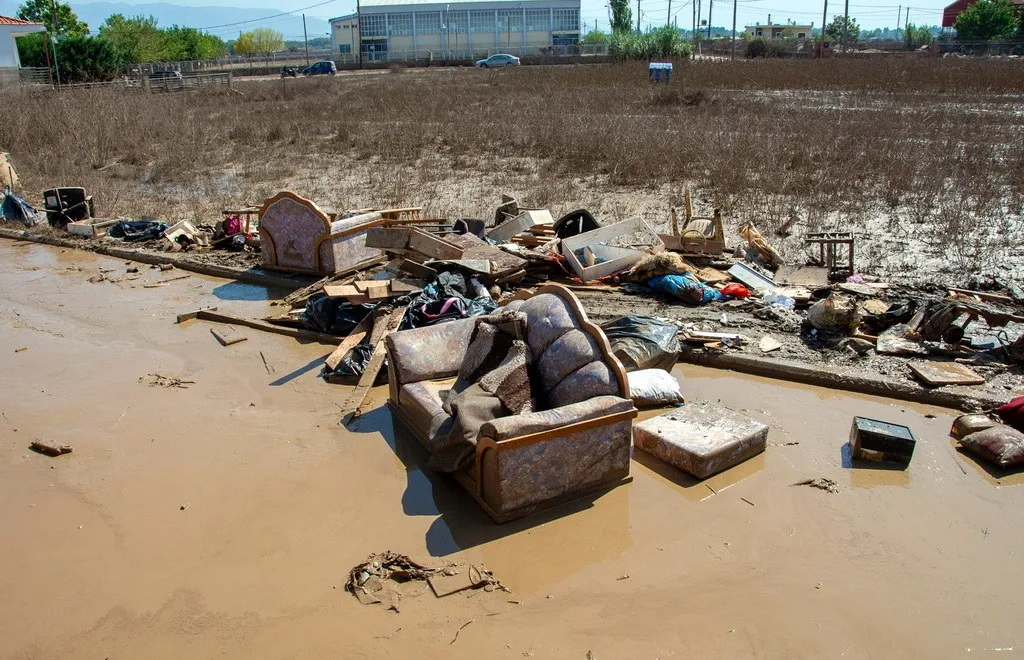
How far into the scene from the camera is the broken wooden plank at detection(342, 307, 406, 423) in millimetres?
6672

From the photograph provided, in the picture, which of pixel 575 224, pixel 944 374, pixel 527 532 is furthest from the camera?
pixel 575 224

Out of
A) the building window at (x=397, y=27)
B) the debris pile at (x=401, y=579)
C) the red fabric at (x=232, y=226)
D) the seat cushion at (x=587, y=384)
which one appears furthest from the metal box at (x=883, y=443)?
the building window at (x=397, y=27)

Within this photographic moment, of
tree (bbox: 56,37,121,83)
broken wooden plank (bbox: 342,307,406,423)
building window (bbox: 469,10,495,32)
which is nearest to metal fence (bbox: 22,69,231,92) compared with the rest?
tree (bbox: 56,37,121,83)

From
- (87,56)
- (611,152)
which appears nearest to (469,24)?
(87,56)

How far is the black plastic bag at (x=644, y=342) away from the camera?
693 cm

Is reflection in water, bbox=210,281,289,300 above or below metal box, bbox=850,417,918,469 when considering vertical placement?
above

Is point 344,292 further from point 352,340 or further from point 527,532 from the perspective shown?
point 527,532

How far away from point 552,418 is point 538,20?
300ft

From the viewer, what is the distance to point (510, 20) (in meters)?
88.7

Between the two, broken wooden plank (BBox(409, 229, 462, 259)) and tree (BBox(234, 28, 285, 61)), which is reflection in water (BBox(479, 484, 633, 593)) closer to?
broken wooden plank (BBox(409, 229, 462, 259))

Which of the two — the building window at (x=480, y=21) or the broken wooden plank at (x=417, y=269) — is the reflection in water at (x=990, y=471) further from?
the building window at (x=480, y=21)

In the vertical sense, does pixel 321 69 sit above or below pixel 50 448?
above

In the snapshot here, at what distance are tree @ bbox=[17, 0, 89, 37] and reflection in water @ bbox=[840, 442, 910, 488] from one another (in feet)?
188

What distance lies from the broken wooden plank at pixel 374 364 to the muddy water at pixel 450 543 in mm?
154
